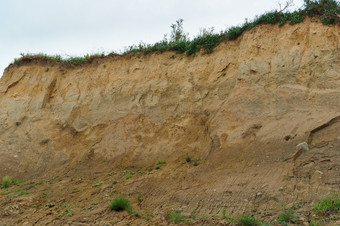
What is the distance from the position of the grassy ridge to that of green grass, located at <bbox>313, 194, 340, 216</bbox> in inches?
242

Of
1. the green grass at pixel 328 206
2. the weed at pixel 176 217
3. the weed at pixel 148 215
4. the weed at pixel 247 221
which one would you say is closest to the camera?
the green grass at pixel 328 206

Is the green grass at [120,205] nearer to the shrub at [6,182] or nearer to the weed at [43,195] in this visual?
the weed at [43,195]

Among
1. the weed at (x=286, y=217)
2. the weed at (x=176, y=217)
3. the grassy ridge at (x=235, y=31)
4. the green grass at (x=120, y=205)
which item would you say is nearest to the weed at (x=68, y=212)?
the green grass at (x=120, y=205)

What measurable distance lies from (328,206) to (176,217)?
3.21 m

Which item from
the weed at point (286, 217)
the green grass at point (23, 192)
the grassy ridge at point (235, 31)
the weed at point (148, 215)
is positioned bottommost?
the weed at point (286, 217)

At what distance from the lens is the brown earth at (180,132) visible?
8.79 m

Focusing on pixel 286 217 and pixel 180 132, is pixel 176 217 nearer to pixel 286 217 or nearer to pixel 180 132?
pixel 286 217

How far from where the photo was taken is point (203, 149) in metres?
11.3

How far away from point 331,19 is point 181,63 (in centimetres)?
523

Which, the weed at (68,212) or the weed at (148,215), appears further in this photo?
the weed at (68,212)

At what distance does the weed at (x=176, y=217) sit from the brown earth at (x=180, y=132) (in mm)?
162

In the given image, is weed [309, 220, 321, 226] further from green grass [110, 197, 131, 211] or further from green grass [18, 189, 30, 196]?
green grass [18, 189, 30, 196]

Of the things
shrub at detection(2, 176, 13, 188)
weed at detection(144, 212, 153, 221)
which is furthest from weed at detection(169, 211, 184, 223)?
shrub at detection(2, 176, 13, 188)

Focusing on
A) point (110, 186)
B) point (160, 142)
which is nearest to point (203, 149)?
point (160, 142)
